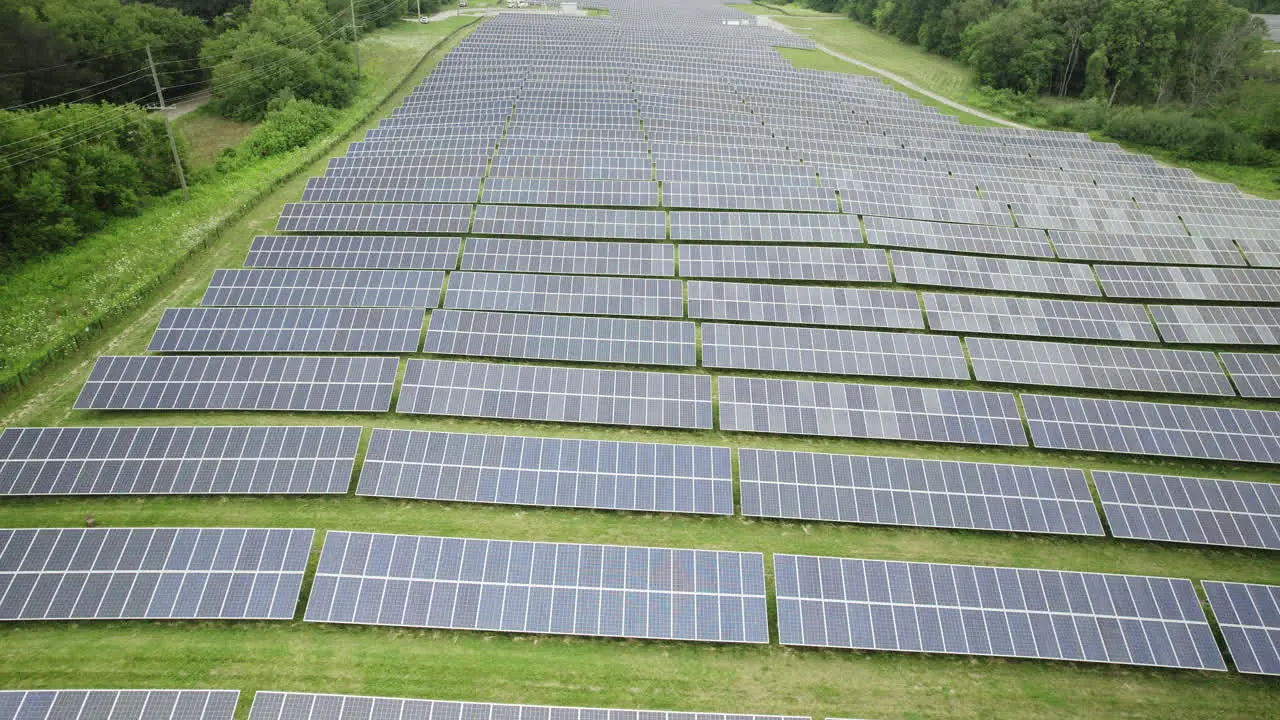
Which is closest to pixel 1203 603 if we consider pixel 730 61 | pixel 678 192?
pixel 678 192

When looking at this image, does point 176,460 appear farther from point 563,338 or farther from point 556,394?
point 563,338

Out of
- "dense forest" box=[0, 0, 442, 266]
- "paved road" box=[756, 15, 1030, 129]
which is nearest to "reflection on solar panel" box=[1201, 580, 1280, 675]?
"dense forest" box=[0, 0, 442, 266]

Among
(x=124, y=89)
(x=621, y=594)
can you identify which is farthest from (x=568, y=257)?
(x=124, y=89)

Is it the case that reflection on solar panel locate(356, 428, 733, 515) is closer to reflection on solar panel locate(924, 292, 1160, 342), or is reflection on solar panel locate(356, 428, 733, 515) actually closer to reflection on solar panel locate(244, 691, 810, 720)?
reflection on solar panel locate(244, 691, 810, 720)

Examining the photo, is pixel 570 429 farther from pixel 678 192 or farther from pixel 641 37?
pixel 641 37

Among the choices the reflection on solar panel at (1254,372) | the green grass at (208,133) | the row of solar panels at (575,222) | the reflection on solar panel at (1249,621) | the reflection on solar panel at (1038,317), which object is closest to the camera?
the reflection on solar panel at (1249,621)

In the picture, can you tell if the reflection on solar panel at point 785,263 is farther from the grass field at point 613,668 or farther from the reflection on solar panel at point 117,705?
the reflection on solar panel at point 117,705

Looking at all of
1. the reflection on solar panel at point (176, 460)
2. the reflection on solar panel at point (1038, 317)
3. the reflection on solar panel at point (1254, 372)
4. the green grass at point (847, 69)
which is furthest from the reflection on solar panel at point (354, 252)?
the green grass at point (847, 69)
